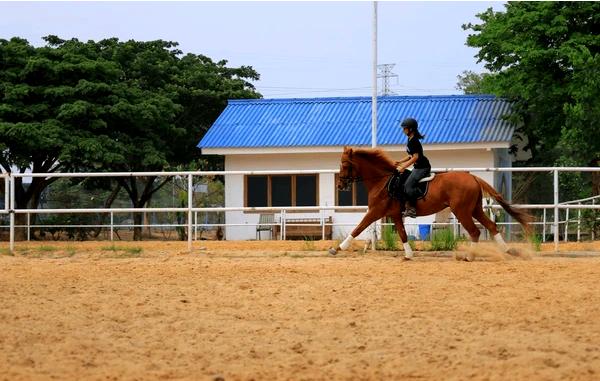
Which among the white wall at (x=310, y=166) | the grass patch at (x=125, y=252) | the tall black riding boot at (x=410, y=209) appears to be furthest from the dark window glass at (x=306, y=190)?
the tall black riding boot at (x=410, y=209)

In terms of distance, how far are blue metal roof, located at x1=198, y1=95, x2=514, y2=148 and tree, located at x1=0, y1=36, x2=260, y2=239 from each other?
247 centimetres

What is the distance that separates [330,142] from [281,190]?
213cm

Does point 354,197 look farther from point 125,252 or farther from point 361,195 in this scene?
point 125,252

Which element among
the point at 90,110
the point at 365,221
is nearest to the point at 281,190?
the point at 90,110

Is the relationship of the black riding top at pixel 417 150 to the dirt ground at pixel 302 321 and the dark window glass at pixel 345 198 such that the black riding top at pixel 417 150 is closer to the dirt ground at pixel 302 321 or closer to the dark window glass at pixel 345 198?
the dirt ground at pixel 302 321

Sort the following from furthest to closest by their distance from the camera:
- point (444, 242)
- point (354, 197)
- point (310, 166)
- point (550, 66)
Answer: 1. point (310, 166)
2. point (354, 197)
3. point (550, 66)
4. point (444, 242)

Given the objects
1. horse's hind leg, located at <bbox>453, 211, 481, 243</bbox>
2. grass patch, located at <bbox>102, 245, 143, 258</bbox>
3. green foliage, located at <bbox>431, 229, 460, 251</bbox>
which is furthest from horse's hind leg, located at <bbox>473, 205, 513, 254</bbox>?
grass patch, located at <bbox>102, 245, 143, 258</bbox>

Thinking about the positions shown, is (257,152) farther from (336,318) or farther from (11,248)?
(336,318)

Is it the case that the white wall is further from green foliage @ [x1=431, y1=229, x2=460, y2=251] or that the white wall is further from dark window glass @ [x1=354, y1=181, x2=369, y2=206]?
green foliage @ [x1=431, y1=229, x2=460, y2=251]

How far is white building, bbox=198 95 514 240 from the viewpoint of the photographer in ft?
90.3

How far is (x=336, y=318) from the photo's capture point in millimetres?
8438

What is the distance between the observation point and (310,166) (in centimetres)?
2873

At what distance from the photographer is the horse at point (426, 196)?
14.4 metres

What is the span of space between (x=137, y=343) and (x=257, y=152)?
2129cm
